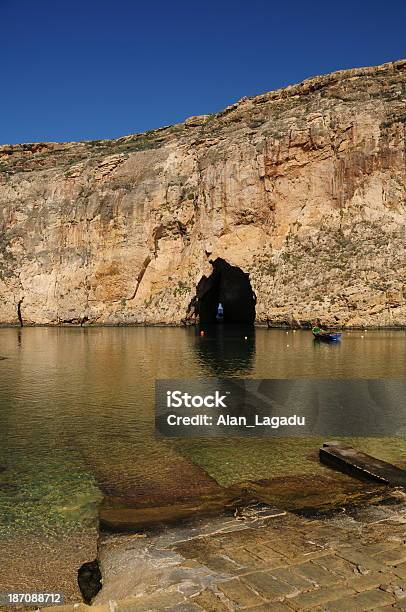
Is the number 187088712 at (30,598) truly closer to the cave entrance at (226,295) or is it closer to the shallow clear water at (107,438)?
the shallow clear water at (107,438)

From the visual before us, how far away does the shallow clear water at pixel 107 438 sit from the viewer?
10969 millimetres

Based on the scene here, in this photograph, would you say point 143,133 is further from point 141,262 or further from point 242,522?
point 242,522

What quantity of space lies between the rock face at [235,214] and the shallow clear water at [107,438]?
2870cm

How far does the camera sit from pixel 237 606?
5.79 m

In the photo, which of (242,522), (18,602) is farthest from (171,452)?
(18,602)

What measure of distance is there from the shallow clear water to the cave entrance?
127ft

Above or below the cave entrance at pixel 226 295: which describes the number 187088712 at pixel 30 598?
below

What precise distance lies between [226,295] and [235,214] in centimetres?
2083

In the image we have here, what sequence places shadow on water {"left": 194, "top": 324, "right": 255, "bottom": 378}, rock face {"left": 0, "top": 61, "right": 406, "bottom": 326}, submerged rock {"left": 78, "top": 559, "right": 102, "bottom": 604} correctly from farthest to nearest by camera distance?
1. rock face {"left": 0, "top": 61, "right": 406, "bottom": 326}
2. shadow on water {"left": 194, "top": 324, "right": 255, "bottom": 378}
3. submerged rock {"left": 78, "top": 559, "right": 102, "bottom": 604}

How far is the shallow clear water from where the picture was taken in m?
11.0

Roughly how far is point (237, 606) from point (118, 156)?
276ft

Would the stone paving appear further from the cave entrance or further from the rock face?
the cave entrance

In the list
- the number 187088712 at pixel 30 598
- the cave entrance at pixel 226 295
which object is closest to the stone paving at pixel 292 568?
the number 187088712 at pixel 30 598

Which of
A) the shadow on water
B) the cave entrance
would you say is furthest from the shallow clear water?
the cave entrance
